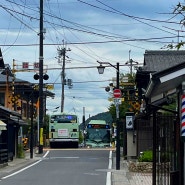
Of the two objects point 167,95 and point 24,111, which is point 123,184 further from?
point 24,111

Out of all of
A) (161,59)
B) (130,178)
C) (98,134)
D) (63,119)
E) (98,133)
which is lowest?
(130,178)

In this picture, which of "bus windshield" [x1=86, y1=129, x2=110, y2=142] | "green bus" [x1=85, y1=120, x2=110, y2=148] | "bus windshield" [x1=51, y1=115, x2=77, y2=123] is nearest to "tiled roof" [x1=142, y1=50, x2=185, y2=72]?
"bus windshield" [x1=51, y1=115, x2=77, y2=123]

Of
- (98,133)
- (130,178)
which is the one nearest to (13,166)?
(130,178)

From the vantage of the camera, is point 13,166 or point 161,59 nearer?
point 13,166

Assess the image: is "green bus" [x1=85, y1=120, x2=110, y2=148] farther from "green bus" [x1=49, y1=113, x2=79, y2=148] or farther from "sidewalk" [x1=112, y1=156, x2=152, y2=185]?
"sidewalk" [x1=112, y1=156, x2=152, y2=185]

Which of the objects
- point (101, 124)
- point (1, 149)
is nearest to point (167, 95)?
point (1, 149)

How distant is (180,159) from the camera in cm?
979

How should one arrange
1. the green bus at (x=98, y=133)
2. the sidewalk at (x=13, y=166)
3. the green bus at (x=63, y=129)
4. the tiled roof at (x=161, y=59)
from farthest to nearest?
the green bus at (x=98, y=133) < the green bus at (x=63, y=129) < the tiled roof at (x=161, y=59) < the sidewalk at (x=13, y=166)

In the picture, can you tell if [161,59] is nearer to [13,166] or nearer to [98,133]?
[13,166]

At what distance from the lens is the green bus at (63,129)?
56.9 meters

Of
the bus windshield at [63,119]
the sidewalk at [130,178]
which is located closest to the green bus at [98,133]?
the bus windshield at [63,119]

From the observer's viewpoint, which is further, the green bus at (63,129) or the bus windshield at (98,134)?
the bus windshield at (98,134)

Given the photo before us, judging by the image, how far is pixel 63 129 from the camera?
5709cm

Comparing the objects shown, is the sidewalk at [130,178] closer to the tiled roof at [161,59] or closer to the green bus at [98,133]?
the tiled roof at [161,59]
